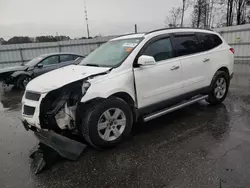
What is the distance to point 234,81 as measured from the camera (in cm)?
789

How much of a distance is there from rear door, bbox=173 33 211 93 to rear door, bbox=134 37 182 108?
185mm

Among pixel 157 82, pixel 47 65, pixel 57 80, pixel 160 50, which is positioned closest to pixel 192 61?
pixel 160 50

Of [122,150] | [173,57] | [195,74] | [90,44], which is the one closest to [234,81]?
[195,74]

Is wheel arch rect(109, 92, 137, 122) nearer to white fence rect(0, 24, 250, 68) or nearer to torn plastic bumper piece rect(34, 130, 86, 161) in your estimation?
torn plastic bumper piece rect(34, 130, 86, 161)

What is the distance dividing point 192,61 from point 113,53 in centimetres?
170

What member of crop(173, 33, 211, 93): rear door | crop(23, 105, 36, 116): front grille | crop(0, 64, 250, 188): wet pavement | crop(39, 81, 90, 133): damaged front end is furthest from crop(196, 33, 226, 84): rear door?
crop(23, 105, 36, 116): front grille

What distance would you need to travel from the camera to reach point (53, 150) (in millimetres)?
3014

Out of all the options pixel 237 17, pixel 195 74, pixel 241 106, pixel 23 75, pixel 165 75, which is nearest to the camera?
pixel 165 75

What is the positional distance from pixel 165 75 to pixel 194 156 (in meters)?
1.55

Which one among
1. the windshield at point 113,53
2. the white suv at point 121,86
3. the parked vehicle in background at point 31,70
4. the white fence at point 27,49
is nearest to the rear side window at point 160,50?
the white suv at point 121,86

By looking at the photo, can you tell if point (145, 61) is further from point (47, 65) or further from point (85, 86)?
point (47, 65)

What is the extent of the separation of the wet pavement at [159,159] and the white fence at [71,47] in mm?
10619

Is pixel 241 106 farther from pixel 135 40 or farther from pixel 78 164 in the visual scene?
pixel 78 164

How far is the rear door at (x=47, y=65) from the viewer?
902 cm
